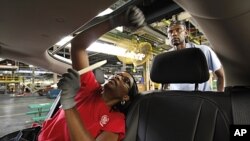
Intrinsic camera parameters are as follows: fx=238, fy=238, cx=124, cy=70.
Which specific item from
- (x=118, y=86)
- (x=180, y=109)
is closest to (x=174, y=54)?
(x=180, y=109)

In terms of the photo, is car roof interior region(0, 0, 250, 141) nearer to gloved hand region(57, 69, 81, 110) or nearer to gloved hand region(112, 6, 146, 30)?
gloved hand region(112, 6, 146, 30)

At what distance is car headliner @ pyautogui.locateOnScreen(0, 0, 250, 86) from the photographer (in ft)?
2.50

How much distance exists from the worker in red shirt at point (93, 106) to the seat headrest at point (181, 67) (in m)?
0.25

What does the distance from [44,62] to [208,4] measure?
4.38 feet

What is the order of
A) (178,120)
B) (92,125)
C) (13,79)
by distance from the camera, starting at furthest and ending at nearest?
(13,79)
(92,125)
(178,120)

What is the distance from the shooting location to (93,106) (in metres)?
1.55

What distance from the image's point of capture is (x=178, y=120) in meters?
1.27

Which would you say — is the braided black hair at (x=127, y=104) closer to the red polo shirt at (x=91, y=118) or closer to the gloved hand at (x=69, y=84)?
the red polo shirt at (x=91, y=118)

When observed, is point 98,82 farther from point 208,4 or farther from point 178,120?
point 208,4

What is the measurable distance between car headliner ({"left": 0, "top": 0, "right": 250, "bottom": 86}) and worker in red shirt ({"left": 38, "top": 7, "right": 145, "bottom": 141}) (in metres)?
0.26

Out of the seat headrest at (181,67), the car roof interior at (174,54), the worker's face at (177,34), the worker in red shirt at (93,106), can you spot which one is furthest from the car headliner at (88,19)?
the worker's face at (177,34)

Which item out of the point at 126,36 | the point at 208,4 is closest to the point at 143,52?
the point at 126,36

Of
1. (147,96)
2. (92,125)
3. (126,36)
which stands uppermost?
(126,36)

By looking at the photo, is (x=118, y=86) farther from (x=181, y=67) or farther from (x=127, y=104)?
(x=181, y=67)
